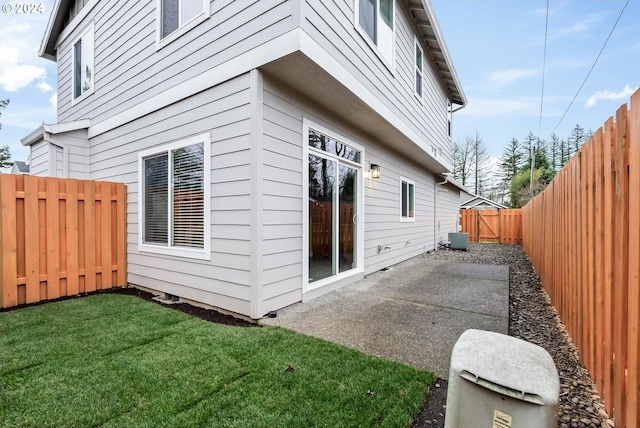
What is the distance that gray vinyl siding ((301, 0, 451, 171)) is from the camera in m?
3.84

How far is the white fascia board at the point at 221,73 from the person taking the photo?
335 centimetres

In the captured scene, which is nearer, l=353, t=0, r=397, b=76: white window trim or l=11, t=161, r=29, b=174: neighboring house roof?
l=353, t=0, r=397, b=76: white window trim

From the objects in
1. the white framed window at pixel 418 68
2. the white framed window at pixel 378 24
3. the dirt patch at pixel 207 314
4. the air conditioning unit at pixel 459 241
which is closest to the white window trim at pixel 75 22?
the white framed window at pixel 378 24

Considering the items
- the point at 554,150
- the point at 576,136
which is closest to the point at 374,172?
the point at 554,150

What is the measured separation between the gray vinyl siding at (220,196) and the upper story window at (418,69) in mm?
5701

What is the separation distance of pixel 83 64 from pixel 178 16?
4138 mm

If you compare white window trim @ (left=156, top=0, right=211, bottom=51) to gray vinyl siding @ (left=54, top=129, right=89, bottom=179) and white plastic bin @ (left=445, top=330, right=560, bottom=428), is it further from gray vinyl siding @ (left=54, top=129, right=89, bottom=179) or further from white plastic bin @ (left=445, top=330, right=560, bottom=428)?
white plastic bin @ (left=445, top=330, right=560, bottom=428)

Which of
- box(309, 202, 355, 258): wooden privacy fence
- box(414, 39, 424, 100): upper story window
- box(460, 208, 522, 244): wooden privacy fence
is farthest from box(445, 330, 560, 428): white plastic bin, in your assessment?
Result: box(460, 208, 522, 244): wooden privacy fence

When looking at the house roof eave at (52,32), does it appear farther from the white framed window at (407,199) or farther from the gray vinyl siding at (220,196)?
the white framed window at (407,199)

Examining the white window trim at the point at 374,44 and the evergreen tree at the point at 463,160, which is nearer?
the white window trim at the point at 374,44

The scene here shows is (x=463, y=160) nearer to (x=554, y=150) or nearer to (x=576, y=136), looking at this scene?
(x=554, y=150)

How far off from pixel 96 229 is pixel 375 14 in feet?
20.5

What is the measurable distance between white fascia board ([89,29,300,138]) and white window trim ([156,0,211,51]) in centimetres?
75

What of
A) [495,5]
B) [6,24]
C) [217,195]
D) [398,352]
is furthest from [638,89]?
[6,24]
